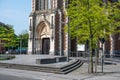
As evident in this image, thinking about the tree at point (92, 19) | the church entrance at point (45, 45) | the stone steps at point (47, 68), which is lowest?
the stone steps at point (47, 68)

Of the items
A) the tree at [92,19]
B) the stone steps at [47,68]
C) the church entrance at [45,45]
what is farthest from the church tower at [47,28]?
the tree at [92,19]

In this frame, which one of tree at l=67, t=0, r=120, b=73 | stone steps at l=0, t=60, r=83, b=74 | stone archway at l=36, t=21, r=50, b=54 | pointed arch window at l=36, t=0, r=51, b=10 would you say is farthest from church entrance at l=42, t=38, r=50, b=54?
tree at l=67, t=0, r=120, b=73

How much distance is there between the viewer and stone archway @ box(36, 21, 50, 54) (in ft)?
161

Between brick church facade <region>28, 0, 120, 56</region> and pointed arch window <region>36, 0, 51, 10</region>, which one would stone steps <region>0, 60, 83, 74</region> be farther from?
pointed arch window <region>36, 0, 51, 10</region>

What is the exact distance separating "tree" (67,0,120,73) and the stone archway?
23.7 m

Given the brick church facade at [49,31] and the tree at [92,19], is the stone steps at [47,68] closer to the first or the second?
the tree at [92,19]

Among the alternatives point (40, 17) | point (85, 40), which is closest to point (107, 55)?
point (40, 17)

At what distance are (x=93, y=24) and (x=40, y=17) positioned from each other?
1010 inches

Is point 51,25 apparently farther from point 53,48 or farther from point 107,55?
point 107,55

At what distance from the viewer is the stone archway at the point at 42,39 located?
1935 inches

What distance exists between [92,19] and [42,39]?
2664 cm

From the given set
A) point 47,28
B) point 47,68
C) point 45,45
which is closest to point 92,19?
point 47,68

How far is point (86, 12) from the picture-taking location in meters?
24.1

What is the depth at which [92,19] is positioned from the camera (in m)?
24.4
